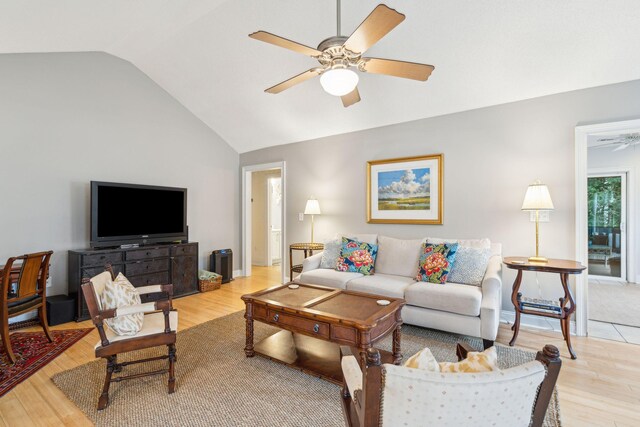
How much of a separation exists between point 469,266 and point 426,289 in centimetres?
55

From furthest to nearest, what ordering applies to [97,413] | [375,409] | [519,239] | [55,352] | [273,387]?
[519,239]
[55,352]
[273,387]
[97,413]
[375,409]

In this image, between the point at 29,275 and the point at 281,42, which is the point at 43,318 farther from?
the point at 281,42

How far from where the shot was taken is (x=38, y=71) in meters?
3.52

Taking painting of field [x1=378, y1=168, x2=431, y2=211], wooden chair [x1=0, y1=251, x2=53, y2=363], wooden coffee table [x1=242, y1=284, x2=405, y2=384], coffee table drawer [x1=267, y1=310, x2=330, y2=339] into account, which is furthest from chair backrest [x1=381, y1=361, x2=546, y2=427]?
painting of field [x1=378, y1=168, x2=431, y2=211]

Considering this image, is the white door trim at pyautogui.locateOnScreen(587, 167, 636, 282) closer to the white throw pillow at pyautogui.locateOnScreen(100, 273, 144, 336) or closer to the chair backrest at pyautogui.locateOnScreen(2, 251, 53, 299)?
the white throw pillow at pyautogui.locateOnScreen(100, 273, 144, 336)

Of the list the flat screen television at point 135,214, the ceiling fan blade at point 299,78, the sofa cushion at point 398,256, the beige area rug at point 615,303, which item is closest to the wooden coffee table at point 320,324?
the sofa cushion at point 398,256

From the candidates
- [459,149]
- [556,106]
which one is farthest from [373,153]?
[556,106]

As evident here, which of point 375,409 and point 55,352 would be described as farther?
point 55,352

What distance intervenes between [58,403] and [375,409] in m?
2.32

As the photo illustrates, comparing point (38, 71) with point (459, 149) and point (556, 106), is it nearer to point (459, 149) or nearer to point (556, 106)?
point (459, 149)

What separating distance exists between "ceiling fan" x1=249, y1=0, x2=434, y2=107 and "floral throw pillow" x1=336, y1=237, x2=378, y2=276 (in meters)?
2.14

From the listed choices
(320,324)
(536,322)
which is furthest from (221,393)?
(536,322)

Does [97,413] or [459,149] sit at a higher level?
[459,149]

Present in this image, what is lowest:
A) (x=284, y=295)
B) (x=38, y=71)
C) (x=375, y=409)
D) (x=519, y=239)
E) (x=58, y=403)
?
(x=58, y=403)
